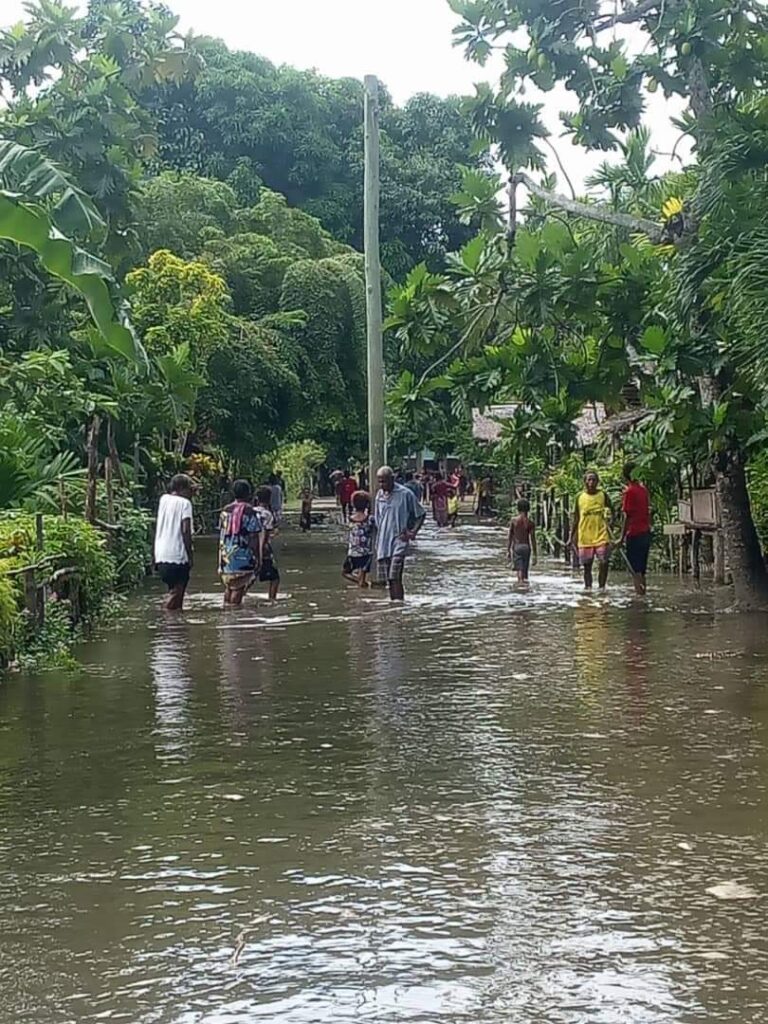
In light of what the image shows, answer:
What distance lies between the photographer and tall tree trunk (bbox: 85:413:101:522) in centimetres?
1612

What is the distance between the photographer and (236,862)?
557 cm

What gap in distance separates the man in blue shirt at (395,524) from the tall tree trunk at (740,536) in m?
3.45

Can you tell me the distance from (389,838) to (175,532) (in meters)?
8.87

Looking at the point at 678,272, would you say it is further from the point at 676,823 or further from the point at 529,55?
the point at 676,823

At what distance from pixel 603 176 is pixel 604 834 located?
38.9 ft

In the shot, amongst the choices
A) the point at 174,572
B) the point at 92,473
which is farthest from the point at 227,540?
the point at 92,473

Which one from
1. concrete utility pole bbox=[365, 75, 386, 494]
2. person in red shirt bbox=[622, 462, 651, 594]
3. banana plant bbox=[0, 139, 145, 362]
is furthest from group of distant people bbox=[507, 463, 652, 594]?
banana plant bbox=[0, 139, 145, 362]

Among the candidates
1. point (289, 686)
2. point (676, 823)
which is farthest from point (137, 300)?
point (676, 823)

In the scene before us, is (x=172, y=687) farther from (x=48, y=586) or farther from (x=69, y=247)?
(x=69, y=247)

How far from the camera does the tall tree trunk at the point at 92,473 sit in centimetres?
1612

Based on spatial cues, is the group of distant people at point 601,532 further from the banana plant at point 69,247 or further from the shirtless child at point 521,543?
the banana plant at point 69,247

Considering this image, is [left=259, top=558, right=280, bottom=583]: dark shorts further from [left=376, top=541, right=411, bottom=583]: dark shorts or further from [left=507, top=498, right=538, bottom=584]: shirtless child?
[left=507, top=498, right=538, bottom=584]: shirtless child

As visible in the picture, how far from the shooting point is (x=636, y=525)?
657 inches

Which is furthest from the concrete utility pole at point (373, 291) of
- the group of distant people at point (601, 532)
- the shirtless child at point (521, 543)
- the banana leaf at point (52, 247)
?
the banana leaf at point (52, 247)
